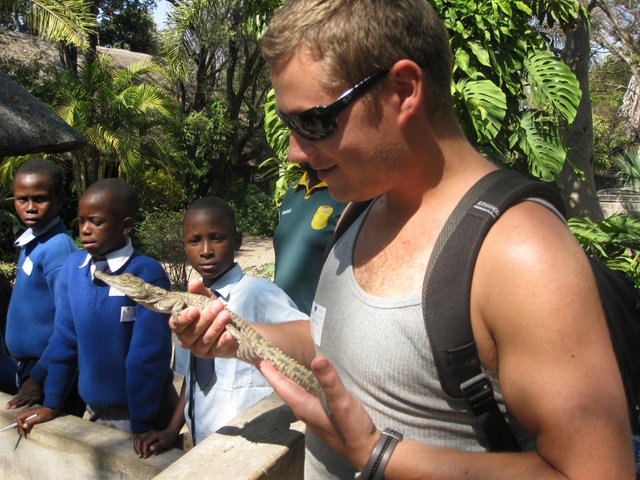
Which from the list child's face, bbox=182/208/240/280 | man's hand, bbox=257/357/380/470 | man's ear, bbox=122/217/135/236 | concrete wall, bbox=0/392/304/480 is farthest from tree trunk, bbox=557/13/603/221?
man's hand, bbox=257/357/380/470

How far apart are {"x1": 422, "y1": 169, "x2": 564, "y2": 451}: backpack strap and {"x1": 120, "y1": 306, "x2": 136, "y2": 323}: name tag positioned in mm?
2265

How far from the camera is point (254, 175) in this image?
19344 millimetres

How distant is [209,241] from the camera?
2.96 m

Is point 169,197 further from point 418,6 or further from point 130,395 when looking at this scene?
point 418,6

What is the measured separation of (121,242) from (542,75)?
3838 mm

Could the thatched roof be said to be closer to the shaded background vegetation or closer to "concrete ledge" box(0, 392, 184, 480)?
the shaded background vegetation

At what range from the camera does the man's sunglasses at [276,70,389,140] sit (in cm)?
132

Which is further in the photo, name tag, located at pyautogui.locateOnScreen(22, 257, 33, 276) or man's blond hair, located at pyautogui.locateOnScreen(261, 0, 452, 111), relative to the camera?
name tag, located at pyautogui.locateOnScreen(22, 257, 33, 276)

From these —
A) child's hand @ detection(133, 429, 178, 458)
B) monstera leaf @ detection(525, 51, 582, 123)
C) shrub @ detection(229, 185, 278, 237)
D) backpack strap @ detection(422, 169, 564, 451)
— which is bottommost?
shrub @ detection(229, 185, 278, 237)

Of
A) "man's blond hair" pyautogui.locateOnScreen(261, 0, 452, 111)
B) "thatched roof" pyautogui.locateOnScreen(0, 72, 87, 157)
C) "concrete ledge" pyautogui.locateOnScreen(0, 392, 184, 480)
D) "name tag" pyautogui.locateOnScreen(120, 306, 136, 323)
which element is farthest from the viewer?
"thatched roof" pyautogui.locateOnScreen(0, 72, 87, 157)

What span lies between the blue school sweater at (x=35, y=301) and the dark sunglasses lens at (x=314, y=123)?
2.77 m

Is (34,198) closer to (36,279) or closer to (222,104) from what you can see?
(36,279)

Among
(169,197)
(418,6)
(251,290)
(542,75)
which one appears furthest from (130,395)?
(169,197)

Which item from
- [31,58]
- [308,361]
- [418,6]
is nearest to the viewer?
[418,6]
